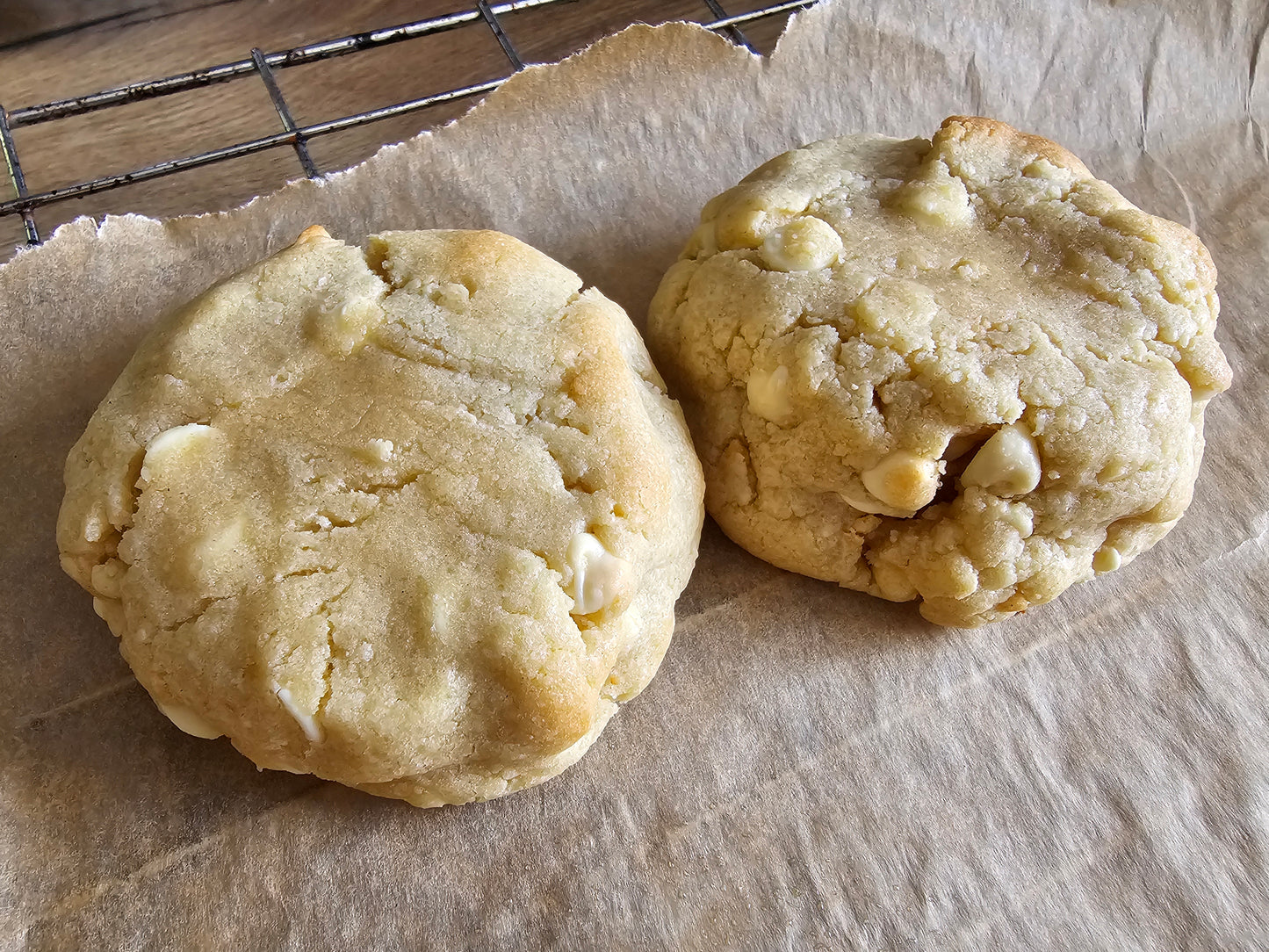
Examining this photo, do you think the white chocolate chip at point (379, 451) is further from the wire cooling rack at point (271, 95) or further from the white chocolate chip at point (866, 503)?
the wire cooling rack at point (271, 95)

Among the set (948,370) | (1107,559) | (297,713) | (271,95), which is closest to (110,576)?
(297,713)

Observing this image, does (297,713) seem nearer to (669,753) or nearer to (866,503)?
(669,753)

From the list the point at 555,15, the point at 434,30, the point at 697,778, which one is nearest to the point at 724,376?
the point at 697,778

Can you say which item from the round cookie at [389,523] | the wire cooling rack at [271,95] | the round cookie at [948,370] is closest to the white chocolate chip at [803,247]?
the round cookie at [948,370]

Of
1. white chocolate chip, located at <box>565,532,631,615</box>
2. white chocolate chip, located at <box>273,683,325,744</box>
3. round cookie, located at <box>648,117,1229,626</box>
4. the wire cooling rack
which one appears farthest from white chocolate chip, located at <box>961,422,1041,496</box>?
the wire cooling rack

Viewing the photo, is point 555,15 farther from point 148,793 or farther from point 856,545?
point 148,793
